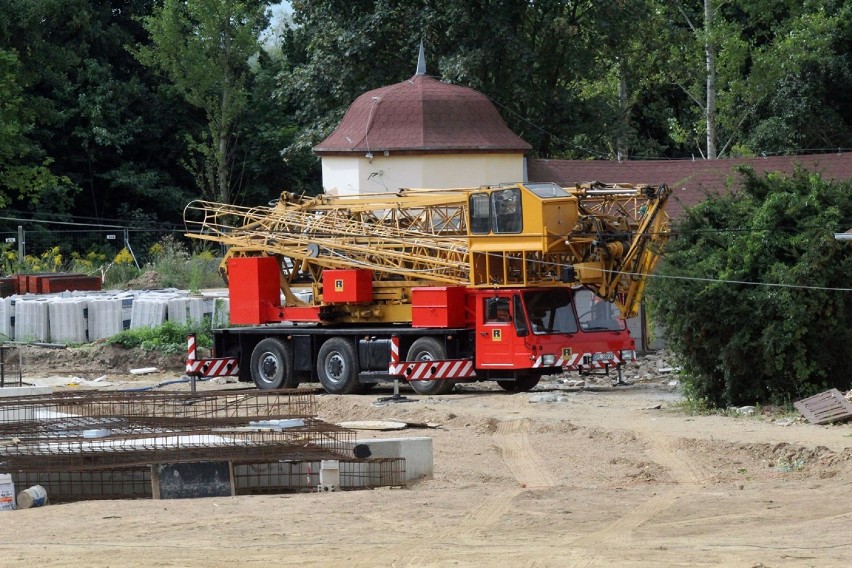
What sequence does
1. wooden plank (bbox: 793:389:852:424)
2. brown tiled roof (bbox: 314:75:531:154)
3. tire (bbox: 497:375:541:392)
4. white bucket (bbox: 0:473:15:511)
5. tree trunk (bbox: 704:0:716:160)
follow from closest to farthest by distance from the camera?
white bucket (bbox: 0:473:15:511), wooden plank (bbox: 793:389:852:424), tire (bbox: 497:375:541:392), brown tiled roof (bbox: 314:75:531:154), tree trunk (bbox: 704:0:716:160)

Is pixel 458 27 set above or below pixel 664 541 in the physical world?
above

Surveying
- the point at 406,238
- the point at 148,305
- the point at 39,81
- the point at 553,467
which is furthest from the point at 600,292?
the point at 39,81

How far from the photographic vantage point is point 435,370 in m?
25.8

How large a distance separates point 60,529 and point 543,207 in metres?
13.5

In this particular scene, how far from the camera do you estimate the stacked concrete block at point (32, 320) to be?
34219 mm

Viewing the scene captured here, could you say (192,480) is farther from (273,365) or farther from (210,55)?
(210,55)

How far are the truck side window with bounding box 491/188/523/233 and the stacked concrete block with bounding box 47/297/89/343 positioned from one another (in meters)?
13.3

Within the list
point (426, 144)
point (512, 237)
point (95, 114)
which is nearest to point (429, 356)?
point (512, 237)

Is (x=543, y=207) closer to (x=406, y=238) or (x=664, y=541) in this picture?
(x=406, y=238)

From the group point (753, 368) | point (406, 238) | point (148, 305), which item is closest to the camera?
point (753, 368)

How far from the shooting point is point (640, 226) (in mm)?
25156

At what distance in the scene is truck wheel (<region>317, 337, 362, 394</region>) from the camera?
27109mm

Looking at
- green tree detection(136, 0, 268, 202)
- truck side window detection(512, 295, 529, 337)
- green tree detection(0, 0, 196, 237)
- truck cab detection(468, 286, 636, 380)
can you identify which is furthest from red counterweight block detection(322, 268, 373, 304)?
green tree detection(136, 0, 268, 202)

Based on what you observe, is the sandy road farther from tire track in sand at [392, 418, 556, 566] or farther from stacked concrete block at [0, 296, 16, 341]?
stacked concrete block at [0, 296, 16, 341]
